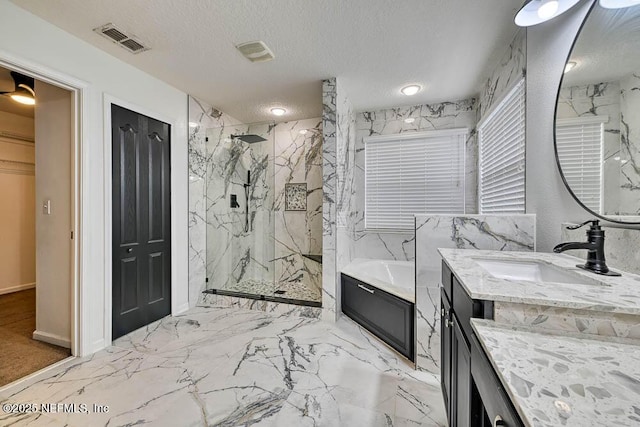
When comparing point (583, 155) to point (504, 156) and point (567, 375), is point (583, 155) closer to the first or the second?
point (504, 156)

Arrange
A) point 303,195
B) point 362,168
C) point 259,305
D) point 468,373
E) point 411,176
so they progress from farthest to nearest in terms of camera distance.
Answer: point 303,195 → point 362,168 → point 411,176 → point 259,305 → point 468,373

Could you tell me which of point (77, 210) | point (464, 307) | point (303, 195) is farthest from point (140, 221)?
point (464, 307)

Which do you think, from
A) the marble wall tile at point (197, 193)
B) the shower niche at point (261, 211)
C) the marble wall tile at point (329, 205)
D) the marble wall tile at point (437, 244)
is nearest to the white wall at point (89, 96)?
the marble wall tile at point (197, 193)

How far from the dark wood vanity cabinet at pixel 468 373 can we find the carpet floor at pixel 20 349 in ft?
→ 9.10

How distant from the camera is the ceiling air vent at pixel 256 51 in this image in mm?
2160

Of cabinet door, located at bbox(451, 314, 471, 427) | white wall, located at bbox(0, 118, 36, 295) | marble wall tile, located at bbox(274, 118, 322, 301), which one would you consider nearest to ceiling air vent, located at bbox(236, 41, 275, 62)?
marble wall tile, located at bbox(274, 118, 322, 301)

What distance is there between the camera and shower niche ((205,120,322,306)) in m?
3.58

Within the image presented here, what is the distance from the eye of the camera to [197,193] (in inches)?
130

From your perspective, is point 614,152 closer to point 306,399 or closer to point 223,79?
point 306,399

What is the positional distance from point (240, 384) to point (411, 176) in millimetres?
2907

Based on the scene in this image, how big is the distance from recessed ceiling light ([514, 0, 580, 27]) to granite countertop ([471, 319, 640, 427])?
64.6 inches

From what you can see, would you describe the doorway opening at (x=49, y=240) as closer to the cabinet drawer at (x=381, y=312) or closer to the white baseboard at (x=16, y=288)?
the white baseboard at (x=16, y=288)

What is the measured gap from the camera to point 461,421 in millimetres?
1056

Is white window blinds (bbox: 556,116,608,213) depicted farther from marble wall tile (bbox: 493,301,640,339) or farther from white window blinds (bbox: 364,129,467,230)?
white window blinds (bbox: 364,129,467,230)
